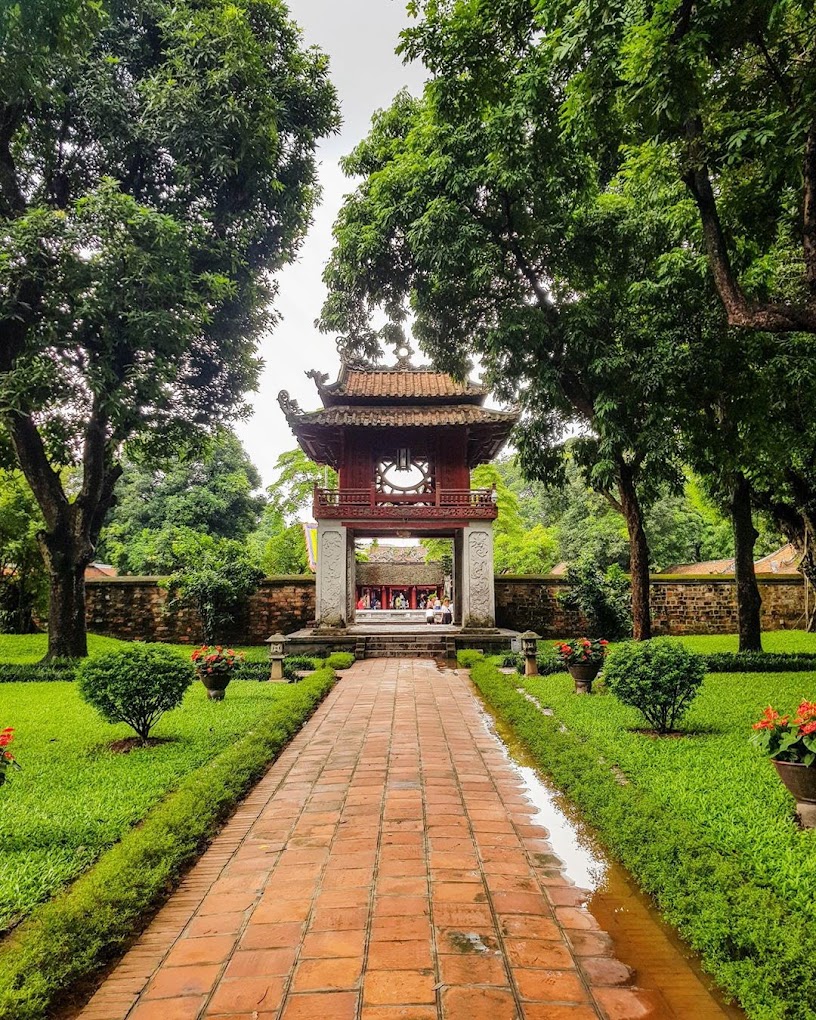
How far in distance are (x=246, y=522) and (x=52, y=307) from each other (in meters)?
19.6

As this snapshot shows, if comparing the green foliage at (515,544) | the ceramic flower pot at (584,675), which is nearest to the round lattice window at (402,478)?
the green foliage at (515,544)

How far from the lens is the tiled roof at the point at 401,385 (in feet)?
57.1

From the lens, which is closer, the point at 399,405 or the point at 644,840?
the point at 644,840

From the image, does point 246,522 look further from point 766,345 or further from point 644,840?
point 644,840

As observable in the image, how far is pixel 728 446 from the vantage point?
1003 centimetres

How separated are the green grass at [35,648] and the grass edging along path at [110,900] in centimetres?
902

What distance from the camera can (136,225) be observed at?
1064 cm

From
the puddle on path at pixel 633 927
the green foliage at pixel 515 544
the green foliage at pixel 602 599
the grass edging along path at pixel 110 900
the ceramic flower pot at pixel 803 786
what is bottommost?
the puddle on path at pixel 633 927

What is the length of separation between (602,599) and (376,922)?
46.1 feet

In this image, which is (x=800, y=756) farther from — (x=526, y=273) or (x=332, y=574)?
(x=332, y=574)

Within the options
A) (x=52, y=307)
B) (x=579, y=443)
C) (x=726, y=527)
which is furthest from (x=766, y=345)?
(x=726, y=527)

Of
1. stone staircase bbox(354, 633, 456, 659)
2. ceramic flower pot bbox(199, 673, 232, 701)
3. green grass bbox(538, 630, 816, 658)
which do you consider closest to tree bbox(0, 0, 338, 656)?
ceramic flower pot bbox(199, 673, 232, 701)

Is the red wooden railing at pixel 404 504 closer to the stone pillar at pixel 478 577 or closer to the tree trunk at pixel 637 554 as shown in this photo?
the stone pillar at pixel 478 577

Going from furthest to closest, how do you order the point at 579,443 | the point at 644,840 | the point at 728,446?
the point at 579,443, the point at 728,446, the point at 644,840
